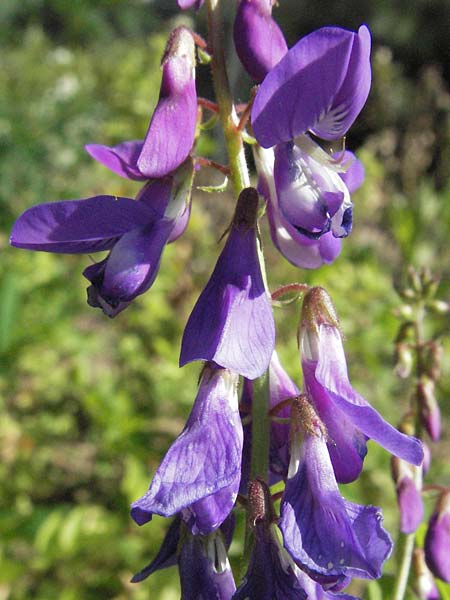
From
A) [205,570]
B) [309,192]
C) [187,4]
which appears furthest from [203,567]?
Result: [187,4]

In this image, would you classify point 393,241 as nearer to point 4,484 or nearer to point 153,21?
point 4,484

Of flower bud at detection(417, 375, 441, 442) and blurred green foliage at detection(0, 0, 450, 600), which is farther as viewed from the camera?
blurred green foliage at detection(0, 0, 450, 600)

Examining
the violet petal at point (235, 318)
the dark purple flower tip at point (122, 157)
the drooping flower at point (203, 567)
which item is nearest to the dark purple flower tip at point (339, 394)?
the violet petal at point (235, 318)

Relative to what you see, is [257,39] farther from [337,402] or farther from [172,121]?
[337,402]

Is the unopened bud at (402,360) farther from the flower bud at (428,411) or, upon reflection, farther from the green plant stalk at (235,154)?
the green plant stalk at (235,154)

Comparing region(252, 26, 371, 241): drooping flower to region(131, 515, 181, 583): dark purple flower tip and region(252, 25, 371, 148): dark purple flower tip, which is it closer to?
region(252, 25, 371, 148): dark purple flower tip

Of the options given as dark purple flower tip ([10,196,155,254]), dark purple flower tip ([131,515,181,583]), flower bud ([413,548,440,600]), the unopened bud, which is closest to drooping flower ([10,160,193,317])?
dark purple flower tip ([10,196,155,254])

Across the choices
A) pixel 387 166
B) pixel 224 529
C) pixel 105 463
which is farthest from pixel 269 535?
pixel 387 166
